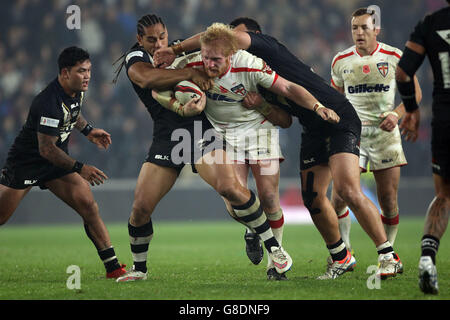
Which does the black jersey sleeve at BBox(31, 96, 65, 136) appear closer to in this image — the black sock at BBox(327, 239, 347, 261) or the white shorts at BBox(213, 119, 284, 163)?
the white shorts at BBox(213, 119, 284, 163)

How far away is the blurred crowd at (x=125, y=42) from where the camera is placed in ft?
54.1

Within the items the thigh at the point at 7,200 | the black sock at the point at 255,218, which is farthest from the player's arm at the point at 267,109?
the thigh at the point at 7,200

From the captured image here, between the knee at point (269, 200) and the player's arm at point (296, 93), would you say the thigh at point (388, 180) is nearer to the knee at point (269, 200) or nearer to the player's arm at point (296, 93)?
the knee at point (269, 200)

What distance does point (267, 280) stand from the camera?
6.24m

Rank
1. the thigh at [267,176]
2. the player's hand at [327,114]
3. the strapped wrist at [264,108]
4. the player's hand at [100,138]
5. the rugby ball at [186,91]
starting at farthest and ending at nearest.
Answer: the player's hand at [100,138] < the thigh at [267,176] < the strapped wrist at [264,108] < the rugby ball at [186,91] < the player's hand at [327,114]

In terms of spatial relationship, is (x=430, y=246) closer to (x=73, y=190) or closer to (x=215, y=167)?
(x=215, y=167)

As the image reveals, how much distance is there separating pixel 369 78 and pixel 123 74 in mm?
10760

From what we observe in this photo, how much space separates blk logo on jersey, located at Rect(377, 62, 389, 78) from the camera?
7562 millimetres

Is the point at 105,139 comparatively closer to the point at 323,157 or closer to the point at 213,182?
the point at 213,182

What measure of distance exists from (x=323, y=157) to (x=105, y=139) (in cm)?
237

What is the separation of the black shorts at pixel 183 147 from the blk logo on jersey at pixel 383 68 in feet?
7.37

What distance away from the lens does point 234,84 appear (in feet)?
20.4

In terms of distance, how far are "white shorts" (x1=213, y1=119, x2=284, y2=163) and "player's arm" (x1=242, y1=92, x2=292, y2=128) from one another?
12 centimetres

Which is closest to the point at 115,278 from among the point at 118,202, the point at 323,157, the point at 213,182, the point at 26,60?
the point at 213,182
